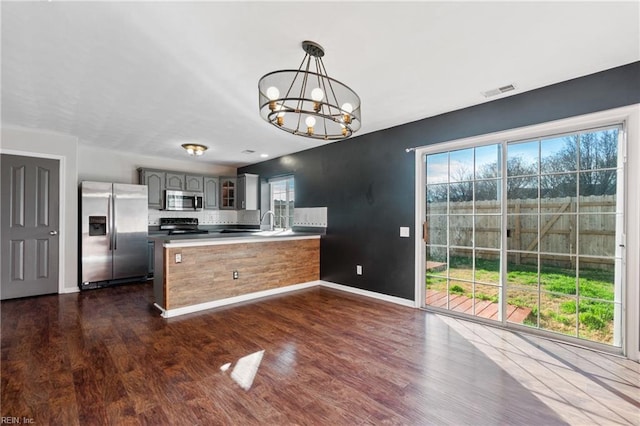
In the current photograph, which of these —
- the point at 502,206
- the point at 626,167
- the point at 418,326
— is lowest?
the point at 418,326

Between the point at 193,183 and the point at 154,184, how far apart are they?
31.0 inches

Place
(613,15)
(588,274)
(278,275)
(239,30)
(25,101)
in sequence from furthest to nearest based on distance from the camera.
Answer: (278,275) → (25,101) → (588,274) → (239,30) → (613,15)

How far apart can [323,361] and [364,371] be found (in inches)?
14.1

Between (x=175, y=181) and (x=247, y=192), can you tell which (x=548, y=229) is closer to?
(x=247, y=192)

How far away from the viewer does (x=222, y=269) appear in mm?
3850

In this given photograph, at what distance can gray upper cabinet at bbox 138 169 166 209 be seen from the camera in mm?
5648

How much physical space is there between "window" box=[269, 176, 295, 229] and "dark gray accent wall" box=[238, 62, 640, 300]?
1.42 ft

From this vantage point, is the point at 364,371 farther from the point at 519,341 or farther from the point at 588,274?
the point at 588,274

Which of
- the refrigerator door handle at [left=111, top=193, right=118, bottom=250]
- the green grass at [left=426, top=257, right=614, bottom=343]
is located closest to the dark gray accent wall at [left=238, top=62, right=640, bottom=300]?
the green grass at [left=426, top=257, right=614, bottom=343]

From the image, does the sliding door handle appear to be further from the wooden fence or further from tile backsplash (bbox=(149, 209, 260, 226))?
tile backsplash (bbox=(149, 209, 260, 226))

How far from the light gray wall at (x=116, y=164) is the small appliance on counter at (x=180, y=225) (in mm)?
991

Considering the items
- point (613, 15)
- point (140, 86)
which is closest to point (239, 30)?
point (140, 86)

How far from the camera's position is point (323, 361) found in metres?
2.39

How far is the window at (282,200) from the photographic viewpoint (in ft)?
19.8
